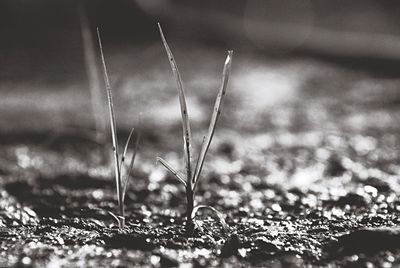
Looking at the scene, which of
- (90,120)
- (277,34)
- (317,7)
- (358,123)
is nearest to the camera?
(358,123)

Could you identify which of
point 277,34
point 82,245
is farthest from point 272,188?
point 277,34

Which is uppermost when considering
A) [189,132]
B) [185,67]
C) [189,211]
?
[185,67]

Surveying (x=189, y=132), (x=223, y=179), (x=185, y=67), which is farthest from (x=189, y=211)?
(x=185, y=67)

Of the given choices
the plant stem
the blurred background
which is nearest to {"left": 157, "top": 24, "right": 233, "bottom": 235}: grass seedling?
the plant stem

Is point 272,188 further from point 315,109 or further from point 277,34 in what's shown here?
point 277,34

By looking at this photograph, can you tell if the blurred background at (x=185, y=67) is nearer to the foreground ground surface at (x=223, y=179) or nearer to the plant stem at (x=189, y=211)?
the foreground ground surface at (x=223, y=179)

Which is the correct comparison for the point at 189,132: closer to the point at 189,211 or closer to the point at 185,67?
the point at 189,211
